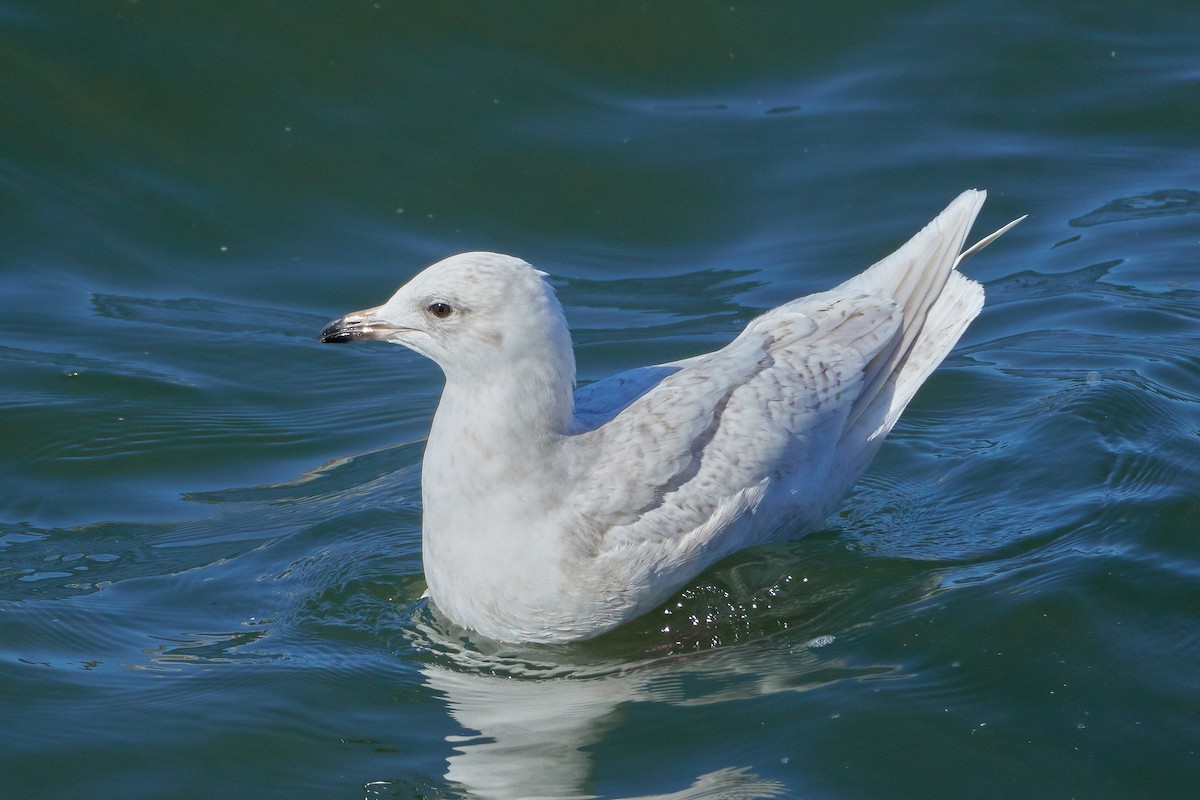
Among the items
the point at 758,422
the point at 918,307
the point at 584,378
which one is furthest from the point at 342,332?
the point at 584,378

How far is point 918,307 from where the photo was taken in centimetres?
653

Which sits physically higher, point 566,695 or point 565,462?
point 565,462

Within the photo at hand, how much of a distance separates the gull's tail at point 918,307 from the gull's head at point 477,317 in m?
1.64

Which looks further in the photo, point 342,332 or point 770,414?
point 770,414

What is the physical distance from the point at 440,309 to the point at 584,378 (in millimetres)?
2856

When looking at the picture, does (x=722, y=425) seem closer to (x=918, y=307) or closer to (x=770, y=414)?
(x=770, y=414)

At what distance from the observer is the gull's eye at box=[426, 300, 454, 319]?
5172 mm

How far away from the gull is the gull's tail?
0.38 m

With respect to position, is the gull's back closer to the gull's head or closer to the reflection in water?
the reflection in water

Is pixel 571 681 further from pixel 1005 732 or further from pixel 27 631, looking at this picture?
pixel 27 631

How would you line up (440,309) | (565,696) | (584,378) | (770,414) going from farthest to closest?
(584,378) → (770,414) → (440,309) → (565,696)

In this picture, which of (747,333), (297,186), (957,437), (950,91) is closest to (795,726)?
(747,333)

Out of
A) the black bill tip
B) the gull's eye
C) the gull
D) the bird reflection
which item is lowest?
the bird reflection

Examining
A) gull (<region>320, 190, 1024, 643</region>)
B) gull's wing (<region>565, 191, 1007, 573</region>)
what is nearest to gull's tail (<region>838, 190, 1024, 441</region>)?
gull's wing (<region>565, 191, 1007, 573</region>)
